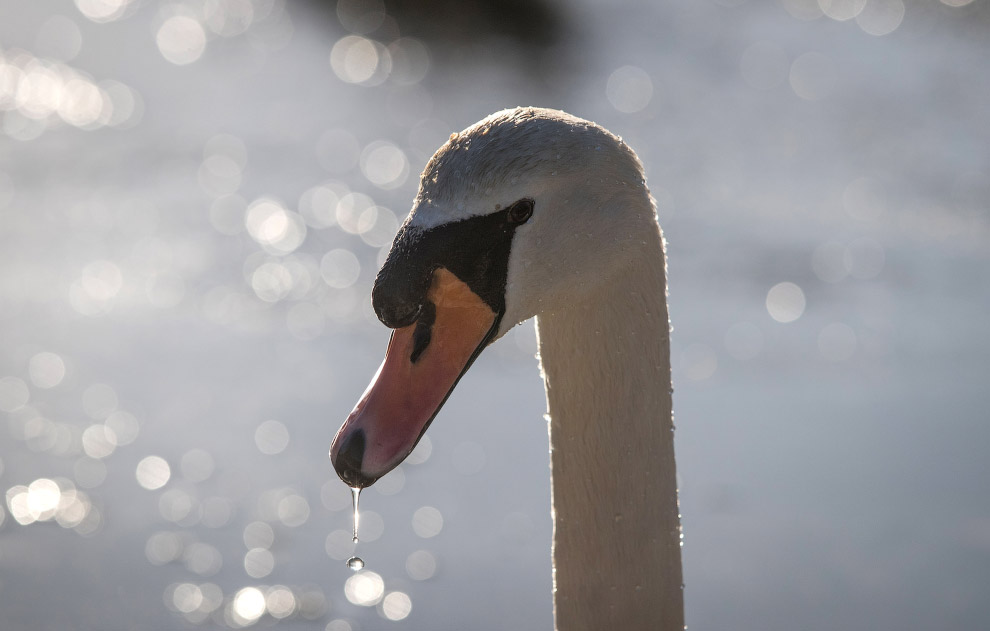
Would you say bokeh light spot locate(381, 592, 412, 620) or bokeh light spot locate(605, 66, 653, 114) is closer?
bokeh light spot locate(381, 592, 412, 620)

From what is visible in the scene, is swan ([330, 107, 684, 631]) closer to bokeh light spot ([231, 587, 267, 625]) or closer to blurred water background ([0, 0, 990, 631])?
blurred water background ([0, 0, 990, 631])

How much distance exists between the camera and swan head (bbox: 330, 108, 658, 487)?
2186 mm

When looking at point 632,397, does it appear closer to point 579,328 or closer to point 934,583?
point 579,328

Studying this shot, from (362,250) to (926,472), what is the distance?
3948 millimetres

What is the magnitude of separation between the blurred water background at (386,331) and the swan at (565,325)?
1945 millimetres

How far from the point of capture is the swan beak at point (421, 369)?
2.24 metres

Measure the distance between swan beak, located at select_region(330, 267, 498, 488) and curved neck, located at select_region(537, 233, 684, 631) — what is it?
0.89 ft

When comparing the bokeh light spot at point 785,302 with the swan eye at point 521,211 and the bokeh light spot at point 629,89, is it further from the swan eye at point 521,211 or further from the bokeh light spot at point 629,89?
→ the swan eye at point 521,211

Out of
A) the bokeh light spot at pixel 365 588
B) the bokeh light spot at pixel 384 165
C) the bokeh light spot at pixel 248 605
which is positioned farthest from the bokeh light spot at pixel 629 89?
the bokeh light spot at pixel 248 605

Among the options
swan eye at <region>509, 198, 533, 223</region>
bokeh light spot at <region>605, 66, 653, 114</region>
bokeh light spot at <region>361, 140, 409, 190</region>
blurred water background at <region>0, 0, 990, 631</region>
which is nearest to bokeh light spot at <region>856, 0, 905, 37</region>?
blurred water background at <region>0, 0, 990, 631</region>

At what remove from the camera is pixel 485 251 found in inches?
88.1

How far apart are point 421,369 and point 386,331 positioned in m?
4.19

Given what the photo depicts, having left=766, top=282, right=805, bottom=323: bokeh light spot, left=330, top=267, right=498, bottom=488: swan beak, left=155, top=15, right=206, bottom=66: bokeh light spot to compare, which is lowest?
left=330, top=267, right=498, bottom=488: swan beak

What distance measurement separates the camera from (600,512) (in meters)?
2.52
